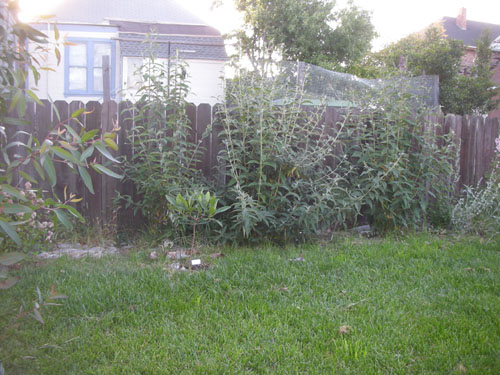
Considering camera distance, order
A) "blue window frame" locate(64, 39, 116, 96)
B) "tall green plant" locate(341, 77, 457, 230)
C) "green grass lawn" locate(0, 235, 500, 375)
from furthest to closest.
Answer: "blue window frame" locate(64, 39, 116, 96)
"tall green plant" locate(341, 77, 457, 230)
"green grass lawn" locate(0, 235, 500, 375)

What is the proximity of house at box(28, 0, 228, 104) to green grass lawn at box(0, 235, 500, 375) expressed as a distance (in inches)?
408

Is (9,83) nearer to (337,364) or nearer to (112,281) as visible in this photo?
(112,281)

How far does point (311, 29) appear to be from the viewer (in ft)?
60.0

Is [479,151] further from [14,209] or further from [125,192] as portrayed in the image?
[14,209]

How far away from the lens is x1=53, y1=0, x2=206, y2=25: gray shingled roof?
53.5ft

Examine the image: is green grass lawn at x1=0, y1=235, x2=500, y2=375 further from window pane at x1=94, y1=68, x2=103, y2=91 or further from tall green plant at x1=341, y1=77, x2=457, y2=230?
window pane at x1=94, y1=68, x2=103, y2=91

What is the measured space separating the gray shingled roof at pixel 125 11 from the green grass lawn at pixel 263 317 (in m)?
14.9

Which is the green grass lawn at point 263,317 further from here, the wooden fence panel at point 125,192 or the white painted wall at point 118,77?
the white painted wall at point 118,77

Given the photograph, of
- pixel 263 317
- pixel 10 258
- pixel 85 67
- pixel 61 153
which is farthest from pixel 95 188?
pixel 85 67

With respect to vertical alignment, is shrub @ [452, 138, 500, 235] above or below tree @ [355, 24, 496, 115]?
below

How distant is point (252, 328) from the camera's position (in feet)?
8.07

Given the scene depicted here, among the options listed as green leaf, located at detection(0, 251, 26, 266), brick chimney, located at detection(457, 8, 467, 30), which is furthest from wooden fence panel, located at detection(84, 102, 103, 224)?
brick chimney, located at detection(457, 8, 467, 30)

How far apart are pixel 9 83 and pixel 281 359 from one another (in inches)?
72.4

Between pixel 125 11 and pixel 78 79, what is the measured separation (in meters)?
4.60
